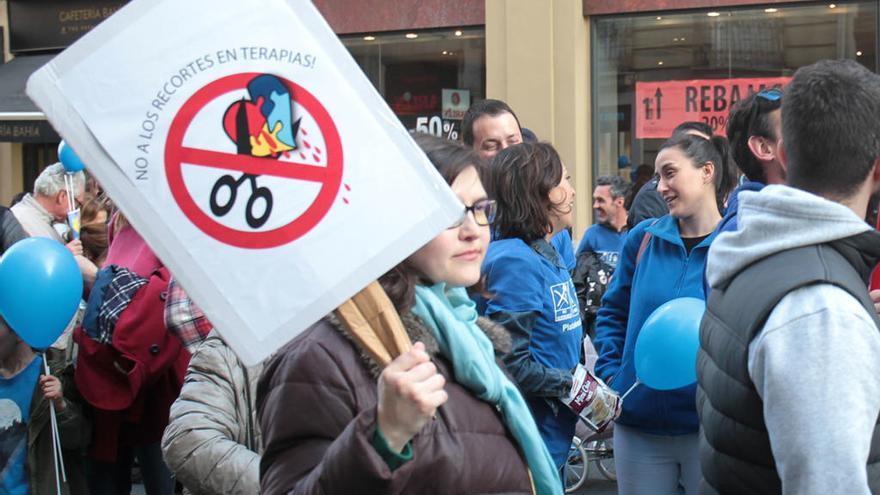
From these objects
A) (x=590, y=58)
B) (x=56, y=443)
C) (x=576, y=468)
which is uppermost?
(x=590, y=58)

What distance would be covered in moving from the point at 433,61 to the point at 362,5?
1.08 m

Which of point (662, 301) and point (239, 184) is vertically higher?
point (239, 184)

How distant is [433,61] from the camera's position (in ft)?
41.9

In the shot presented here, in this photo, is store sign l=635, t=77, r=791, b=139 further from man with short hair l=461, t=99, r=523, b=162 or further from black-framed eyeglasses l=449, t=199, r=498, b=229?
black-framed eyeglasses l=449, t=199, r=498, b=229

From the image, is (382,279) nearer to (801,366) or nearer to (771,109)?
(801,366)

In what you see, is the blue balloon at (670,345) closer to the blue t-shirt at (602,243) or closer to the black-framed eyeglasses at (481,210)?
the black-framed eyeglasses at (481,210)

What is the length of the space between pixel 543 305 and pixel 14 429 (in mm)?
2561

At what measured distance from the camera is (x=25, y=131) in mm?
13633

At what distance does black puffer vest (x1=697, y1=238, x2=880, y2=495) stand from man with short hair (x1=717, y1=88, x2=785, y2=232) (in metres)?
1.36

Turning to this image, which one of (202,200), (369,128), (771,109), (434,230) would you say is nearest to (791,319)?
(434,230)

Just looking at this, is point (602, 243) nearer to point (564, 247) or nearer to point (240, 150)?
point (564, 247)

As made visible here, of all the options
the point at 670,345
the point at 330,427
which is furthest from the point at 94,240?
the point at 330,427

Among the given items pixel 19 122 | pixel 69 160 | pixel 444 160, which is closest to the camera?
pixel 444 160

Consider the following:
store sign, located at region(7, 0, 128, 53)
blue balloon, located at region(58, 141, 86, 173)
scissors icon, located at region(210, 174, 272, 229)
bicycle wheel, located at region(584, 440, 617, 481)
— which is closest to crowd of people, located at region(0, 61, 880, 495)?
scissors icon, located at region(210, 174, 272, 229)
